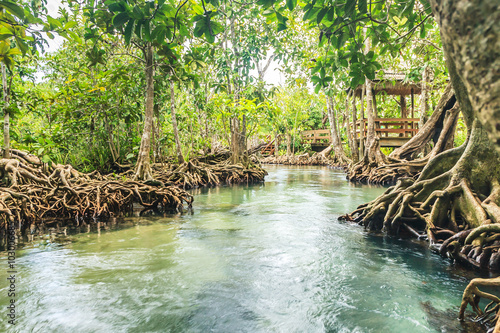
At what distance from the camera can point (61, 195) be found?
586 centimetres

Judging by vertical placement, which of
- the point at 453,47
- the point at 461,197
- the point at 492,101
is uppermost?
the point at 453,47

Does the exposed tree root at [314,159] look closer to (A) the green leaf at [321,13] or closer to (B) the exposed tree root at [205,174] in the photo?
(B) the exposed tree root at [205,174]

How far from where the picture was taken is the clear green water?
2.51m

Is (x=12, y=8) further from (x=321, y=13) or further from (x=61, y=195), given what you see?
(x=61, y=195)

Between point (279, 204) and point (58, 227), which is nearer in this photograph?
point (58, 227)

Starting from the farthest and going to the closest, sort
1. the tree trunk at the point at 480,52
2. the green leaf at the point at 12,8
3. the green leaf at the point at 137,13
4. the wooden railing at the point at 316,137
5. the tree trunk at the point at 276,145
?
the tree trunk at the point at 276,145, the wooden railing at the point at 316,137, the green leaf at the point at 137,13, the green leaf at the point at 12,8, the tree trunk at the point at 480,52

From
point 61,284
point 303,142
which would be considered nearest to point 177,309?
point 61,284

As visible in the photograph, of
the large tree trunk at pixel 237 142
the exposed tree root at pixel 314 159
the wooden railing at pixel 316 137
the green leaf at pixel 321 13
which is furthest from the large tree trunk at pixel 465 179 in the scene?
the wooden railing at pixel 316 137

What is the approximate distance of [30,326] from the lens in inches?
97.0

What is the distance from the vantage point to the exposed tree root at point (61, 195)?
5.12 metres

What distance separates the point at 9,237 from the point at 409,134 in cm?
1624

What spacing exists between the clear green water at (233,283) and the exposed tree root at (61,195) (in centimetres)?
106

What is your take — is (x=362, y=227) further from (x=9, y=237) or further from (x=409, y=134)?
(x=409, y=134)

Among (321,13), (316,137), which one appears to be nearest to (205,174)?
(321,13)
